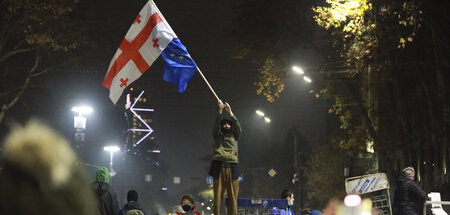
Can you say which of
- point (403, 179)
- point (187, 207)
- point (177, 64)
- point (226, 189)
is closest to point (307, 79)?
point (403, 179)

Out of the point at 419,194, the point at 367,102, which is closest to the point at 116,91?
the point at 419,194

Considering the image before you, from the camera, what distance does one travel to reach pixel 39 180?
136 centimetres

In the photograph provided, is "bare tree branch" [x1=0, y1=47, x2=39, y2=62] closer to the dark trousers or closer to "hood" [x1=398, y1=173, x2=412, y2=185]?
the dark trousers

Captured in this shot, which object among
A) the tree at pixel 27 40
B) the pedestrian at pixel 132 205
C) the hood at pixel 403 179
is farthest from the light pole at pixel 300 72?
the pedestrian at pixel 132 205

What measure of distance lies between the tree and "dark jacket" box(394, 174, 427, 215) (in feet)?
49.9

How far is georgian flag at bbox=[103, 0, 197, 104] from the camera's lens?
1116 cm

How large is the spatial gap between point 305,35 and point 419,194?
1640cm

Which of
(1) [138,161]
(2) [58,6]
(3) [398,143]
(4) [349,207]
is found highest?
(1) [138,161]

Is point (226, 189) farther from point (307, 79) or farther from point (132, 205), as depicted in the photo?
point (307, 79)

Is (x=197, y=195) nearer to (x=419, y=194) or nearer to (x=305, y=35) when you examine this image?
(x=305, y=35)

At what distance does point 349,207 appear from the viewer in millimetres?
5750

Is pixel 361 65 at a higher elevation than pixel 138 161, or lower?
lower

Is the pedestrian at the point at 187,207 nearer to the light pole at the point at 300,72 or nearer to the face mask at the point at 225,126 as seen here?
the face mask at the point at 225,126

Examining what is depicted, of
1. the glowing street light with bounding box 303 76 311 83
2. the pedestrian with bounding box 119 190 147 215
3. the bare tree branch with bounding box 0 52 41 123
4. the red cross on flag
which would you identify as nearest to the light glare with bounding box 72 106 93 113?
the bare tree branch with bounding box 0 52 41 123
